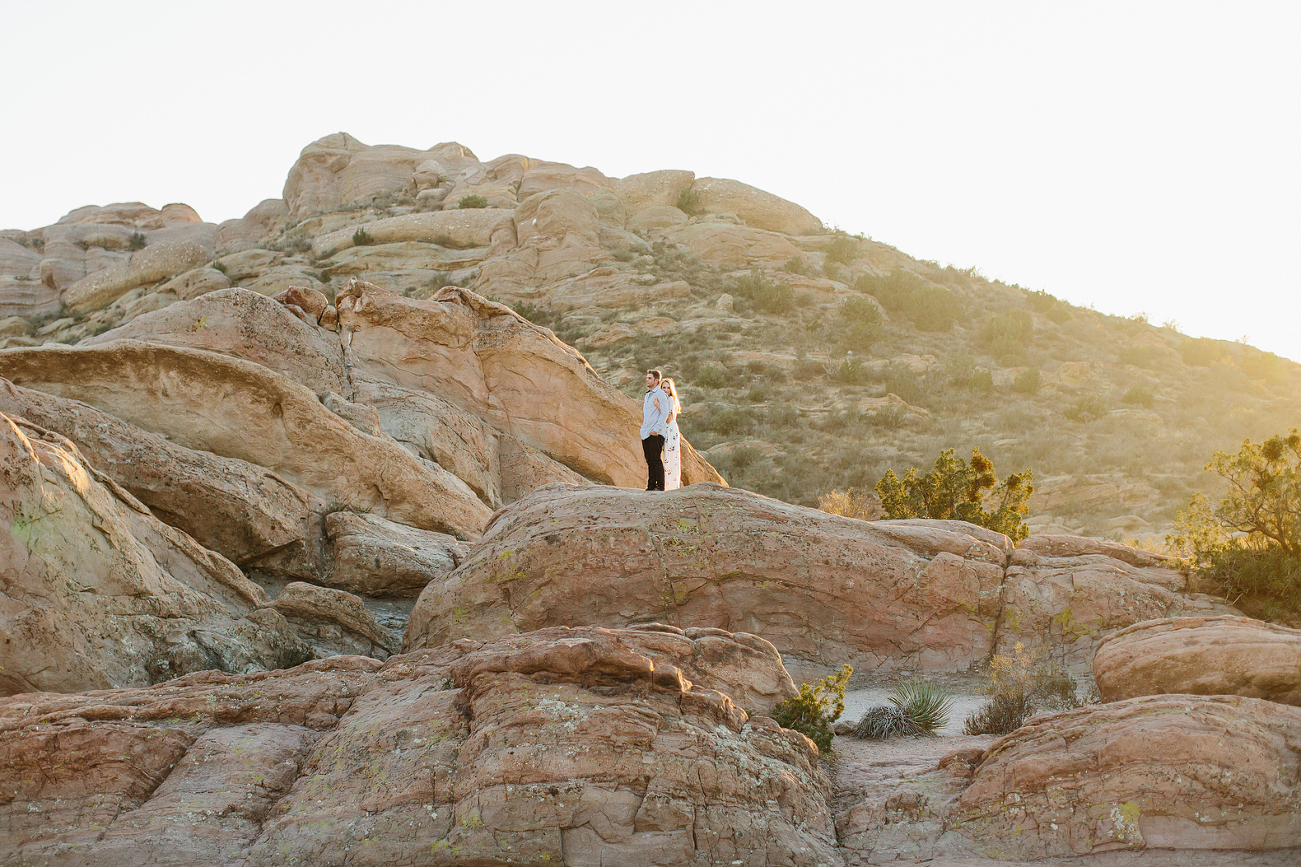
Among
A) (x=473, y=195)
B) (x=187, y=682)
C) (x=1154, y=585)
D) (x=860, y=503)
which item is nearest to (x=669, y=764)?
(x=187, y=682)

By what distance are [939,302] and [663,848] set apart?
113 ft

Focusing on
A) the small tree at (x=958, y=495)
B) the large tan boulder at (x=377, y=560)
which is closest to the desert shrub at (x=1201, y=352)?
the small tree at (x=958, y=495)

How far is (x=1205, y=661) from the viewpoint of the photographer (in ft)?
22.8

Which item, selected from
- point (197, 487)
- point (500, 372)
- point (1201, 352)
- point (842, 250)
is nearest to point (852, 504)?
point (500, 372)

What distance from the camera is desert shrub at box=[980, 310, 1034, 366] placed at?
3369 centimetres

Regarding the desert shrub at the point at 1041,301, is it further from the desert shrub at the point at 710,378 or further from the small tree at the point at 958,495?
the small tree at the point at 958,495

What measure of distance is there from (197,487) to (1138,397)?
2795cm

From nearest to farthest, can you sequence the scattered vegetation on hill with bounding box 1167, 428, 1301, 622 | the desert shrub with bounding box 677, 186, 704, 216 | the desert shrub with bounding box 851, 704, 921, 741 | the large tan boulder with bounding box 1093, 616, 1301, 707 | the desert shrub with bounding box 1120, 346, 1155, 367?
the large tan boulder with bounding box 1093, 616, 1301, 707, the desert shrub with bounding box 851, 704, 921, 741, the scattered vegetation on hill with bounding box 1167, 428, 1301, 622, the desert shrub with bounding box 1120, 346, 1155, 367, the desert shrub with bounding box 677, 186, 704, 216

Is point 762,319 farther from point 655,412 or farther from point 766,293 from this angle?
point 655,412

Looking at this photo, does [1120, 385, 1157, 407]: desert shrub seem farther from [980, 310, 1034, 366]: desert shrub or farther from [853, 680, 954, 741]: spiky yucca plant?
[853, 680, 954, 741]: spiky yucca plant

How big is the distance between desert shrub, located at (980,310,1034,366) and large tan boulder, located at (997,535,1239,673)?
24371 millimetres

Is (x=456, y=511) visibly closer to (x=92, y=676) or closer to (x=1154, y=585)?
(x=92, y=676)

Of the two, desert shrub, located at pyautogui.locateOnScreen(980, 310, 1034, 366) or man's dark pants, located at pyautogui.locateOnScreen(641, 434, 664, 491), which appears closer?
man's dark pants, located at pyautogui.locateOnScreen(641, 434, 664, 491)

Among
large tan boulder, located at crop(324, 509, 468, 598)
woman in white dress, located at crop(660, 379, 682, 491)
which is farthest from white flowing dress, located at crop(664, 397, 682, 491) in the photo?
large tan boulder, located at crop(324, 509, 468, 598)
